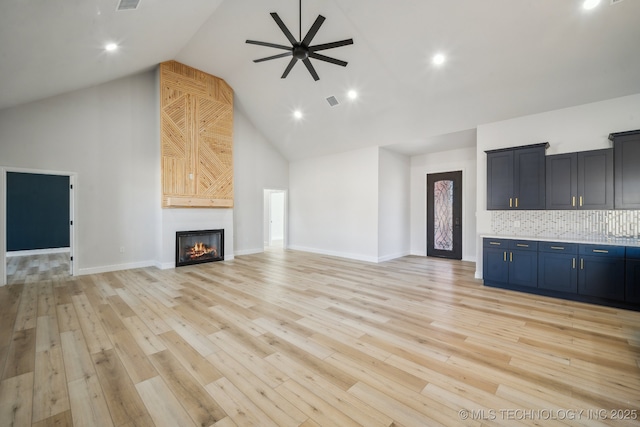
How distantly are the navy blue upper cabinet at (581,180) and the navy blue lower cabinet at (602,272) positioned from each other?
0.74m

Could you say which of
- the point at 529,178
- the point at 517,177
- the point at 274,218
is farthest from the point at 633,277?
the point at 274,218

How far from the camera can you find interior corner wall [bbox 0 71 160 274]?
16.8 feet

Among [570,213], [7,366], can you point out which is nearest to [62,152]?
[7,366]

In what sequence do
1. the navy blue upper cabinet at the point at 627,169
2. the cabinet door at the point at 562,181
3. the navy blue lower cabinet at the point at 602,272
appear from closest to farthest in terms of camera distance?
the navy blue lower cabinet at the point at 602,272, the navy blue upper cabinet at the point at 627,169, the cabinet door at the point at 562,181

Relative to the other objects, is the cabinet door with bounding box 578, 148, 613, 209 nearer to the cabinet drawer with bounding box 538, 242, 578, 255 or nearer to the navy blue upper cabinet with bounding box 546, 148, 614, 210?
the navy blue upper cabinet with bounding box 546, 148, 614, 210

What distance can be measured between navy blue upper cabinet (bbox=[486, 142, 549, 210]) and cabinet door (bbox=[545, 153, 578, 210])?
0.29 ft

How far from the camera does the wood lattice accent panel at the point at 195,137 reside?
6.11 meters

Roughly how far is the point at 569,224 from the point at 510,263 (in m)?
1.17

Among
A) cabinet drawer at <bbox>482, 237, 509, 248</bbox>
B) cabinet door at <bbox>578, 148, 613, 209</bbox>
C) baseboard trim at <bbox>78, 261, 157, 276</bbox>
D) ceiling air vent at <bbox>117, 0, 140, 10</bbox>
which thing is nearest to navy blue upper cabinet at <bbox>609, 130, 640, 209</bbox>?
cabinet door at <bbox>578, 148, 613, 209</bbox>

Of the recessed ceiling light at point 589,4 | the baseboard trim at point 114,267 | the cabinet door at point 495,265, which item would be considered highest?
the recessed ceiling light at point 589,4

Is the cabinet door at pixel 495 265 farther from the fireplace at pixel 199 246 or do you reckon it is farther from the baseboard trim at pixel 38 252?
the baseboard trim at pixel 38 252

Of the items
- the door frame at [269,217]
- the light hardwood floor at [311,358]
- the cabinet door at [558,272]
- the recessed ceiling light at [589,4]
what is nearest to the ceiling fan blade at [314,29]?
the recessed ceiling light at [589,4]

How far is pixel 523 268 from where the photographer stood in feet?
14.7

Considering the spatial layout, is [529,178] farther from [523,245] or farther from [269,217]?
[269,217]
